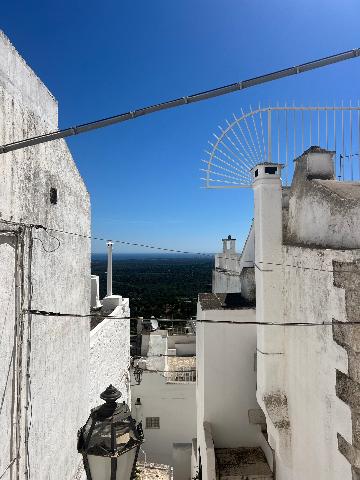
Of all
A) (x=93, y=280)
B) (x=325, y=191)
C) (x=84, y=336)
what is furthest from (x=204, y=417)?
(x=93, y=280)

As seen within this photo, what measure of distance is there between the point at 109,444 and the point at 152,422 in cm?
Answer: 1411

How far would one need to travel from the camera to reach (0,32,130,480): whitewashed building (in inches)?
155

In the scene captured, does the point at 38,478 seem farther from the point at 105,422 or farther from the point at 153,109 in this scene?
the point at 153,109

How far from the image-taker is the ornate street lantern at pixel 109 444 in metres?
2.88

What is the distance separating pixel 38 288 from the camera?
475 centimetres

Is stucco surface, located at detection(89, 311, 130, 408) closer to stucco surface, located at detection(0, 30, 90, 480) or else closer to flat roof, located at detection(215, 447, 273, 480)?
stucco surface, located at detection(0, 30, 90, 480)

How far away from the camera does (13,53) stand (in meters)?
4.04

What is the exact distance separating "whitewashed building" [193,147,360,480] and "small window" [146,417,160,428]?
26.2 feet

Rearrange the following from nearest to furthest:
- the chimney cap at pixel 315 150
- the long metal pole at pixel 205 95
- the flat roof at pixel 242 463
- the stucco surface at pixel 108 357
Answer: the long metal pole at pixel 205 95 → the chimney cap at pixel 315 150 → the flat roof at pixel 242 463 → the stucco surface at pixel 108 357

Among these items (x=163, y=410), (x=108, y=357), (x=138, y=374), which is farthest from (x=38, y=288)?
(x=163, y=410)

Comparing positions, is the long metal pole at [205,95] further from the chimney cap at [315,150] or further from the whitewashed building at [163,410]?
the whitewashed building at [163,410]

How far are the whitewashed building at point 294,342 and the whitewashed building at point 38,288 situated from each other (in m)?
3.00

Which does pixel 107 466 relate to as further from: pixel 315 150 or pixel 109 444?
pixel 315 150

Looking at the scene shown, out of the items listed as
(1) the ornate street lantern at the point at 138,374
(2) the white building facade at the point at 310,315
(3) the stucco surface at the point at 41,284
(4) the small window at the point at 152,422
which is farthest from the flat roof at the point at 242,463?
(4) the small window at the point at 152,422
